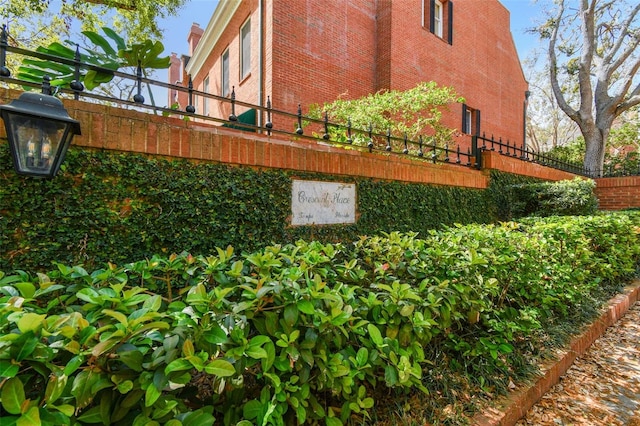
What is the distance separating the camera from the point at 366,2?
9391 mm

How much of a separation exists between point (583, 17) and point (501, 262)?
14968 millimetres

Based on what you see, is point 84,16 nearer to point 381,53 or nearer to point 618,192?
point 381,53

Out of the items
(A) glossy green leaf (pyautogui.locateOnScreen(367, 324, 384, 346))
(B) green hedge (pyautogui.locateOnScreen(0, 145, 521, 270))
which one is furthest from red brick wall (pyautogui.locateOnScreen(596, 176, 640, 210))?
(A) glossy green leaf (pyautogui.locateOnScreen(367, 324, 384, 346))

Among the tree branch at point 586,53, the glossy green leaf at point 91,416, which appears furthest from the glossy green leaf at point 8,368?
the tree branch at point 586,53

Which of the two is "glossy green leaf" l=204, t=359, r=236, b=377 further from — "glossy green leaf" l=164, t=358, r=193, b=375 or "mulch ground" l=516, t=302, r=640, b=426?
"mulch ground" l=516, t=302, r=640, b=426

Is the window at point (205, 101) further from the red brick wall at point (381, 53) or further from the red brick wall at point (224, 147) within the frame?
the red brick wall at point (224, 147)

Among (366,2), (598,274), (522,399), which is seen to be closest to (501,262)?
(522,399)

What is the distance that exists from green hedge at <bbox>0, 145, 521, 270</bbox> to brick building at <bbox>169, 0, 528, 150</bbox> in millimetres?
4372

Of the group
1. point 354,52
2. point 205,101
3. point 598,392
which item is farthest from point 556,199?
point 205,101

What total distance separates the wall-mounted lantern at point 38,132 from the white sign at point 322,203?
191 centimetres

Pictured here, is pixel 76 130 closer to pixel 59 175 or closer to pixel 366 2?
pixel 59 175

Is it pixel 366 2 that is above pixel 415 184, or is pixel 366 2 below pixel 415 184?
above

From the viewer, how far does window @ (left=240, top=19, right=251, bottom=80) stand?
9.03 meters

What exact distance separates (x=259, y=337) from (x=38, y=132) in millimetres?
1914
